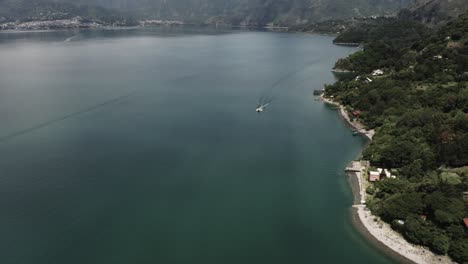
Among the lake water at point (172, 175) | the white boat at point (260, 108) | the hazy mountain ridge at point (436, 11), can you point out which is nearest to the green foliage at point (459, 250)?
the lake water at point (172, 175)

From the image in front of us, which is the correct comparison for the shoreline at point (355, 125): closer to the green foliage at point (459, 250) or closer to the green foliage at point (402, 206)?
the green foliage at point (402, 206)

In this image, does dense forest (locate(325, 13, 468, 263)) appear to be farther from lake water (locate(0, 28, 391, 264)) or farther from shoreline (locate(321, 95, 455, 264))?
lake water (locate(0, 28, 391, 264))

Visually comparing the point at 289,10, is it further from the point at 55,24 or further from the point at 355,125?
the point at 355,125

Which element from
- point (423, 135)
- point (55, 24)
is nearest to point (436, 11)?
point (423, 135)

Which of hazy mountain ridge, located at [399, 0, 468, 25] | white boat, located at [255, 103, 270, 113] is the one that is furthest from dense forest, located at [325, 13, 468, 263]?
hazy mountain ridge, located at [399, 0, 468, 25]

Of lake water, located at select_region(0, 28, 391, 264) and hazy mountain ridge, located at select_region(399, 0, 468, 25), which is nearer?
lake water, located at select_region(0, 28, 391, 264)
